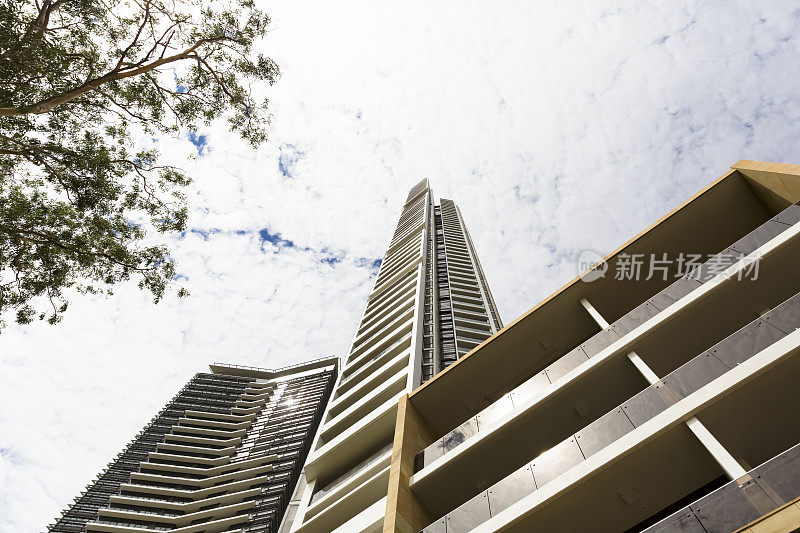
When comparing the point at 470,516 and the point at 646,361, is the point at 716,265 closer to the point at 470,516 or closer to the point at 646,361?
the point at 646,361

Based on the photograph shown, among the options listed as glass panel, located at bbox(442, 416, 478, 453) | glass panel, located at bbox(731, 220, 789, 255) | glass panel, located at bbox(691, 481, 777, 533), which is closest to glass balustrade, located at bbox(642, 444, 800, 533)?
glass panel, located at bbox(691, 481, 777, 533)

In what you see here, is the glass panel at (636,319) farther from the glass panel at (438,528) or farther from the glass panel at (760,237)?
the glass panel at (438,528)

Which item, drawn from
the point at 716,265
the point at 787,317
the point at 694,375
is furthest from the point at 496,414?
the point at 716,265

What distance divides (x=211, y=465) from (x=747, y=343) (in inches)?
2761

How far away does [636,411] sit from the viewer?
7.90 metres

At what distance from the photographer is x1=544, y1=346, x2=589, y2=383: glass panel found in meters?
10.2

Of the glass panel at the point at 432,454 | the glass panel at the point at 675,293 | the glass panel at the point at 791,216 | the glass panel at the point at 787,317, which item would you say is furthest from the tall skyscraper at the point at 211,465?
the glass panel at the point at 791,216

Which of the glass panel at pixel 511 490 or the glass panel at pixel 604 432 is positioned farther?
the glass panel at pixel 511 490

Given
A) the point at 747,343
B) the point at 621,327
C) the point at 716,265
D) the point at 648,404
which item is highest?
the point at 716,265

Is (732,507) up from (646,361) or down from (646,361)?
down

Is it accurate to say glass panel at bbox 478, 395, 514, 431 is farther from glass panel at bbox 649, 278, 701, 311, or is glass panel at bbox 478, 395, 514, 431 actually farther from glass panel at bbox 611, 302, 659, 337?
glass panel at bbox 649, 278, 701, 311

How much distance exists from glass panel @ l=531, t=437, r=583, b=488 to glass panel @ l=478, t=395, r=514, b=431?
190 cm

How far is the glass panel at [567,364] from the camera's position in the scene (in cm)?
1021

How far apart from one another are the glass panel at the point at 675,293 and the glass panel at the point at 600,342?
1.32 m
